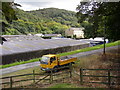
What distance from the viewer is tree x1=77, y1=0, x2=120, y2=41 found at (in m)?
12.7

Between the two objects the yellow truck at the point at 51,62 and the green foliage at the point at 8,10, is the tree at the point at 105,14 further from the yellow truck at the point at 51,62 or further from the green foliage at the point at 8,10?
the green foliage at the point at 8,10

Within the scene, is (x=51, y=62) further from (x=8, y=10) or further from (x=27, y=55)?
(x=27, y=55)

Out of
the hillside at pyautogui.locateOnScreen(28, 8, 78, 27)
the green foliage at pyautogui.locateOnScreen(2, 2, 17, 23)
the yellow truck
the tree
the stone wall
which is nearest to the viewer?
the green foliage at pyautogui.locateOnScreen(2, 2, 17, 23)

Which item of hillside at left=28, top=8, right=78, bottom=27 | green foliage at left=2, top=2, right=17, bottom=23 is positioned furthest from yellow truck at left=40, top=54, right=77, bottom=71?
hillside at left=28, top=8, right=78, bottom=27

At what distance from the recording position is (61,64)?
15.0 metres

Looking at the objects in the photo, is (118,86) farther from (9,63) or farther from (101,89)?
(9,63)

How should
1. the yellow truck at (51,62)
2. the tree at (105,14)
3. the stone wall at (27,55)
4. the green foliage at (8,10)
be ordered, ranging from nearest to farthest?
the green foliage at (8,10)
the tree at (105,14)
the yellow truck at (51,62)
the stone wall at (27,55)

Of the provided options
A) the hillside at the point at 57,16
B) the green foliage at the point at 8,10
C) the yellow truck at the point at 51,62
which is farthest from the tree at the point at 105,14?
the hillside at the point at 57,16

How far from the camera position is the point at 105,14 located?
1516 centimetres

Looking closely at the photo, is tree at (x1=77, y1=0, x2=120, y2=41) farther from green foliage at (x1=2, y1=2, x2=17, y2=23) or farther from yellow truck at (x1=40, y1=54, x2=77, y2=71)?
green foliage at (x1=2, y1=2, x2=17, y2=23)

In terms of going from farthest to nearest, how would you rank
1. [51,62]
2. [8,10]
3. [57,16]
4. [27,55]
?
[57,16] → [27,55] → [51,62] → [8,10]

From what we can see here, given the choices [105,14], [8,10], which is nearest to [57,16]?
[105,14]

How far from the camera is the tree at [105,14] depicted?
12.7 meters

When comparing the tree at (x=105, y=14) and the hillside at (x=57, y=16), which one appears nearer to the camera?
the tree at (x=105, y=14)
